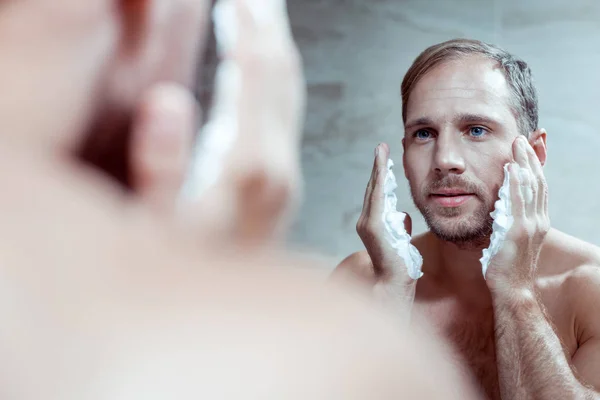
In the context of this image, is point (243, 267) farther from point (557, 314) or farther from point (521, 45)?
point (521, 45)

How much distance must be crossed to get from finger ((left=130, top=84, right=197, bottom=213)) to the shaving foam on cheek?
982 mm

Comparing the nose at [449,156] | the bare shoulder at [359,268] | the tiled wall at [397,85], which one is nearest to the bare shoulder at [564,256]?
the nose at [449,156]

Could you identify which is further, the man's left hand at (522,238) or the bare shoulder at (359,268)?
the bare shoulder at (359,268)

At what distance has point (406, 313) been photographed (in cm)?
109

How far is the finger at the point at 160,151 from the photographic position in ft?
0.45

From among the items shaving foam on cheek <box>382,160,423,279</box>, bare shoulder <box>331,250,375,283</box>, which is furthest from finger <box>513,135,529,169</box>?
bare shoulder <box>331,250,375,283</box>

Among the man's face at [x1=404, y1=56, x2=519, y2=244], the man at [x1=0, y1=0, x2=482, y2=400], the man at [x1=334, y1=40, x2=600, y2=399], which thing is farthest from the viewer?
the man's face at [x1=404, y1=56, x2=519, y2=244]

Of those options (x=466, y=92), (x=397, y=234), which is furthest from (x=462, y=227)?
(x=466, y=92)

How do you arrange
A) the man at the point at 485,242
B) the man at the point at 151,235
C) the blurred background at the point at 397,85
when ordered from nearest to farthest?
1. the man at the point at 151,235
2. the man at the point at 485,242
3. the blurred background at the point at 397,85

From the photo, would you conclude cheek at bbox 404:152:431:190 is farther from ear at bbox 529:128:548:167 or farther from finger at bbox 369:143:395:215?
ear at bbox 529:128:548:167

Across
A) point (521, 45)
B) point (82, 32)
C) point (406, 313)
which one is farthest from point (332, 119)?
point (82, 32)

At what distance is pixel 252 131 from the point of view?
5.8 inches

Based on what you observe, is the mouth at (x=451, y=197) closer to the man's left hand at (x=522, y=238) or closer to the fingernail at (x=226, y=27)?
the man's left hand at (x=522, y=238)

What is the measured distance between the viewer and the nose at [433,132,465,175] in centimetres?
110
